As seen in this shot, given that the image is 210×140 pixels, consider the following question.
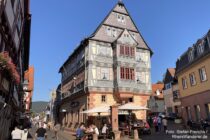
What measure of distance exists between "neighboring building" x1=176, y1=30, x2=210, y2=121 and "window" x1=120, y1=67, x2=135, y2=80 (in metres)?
5.68

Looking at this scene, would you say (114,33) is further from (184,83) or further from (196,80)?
(196,80)

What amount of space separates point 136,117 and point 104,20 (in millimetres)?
13555

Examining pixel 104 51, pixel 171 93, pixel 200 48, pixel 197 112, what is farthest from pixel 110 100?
pixel 171 93

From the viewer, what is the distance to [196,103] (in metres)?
22.5

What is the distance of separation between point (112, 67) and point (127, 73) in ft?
6.87

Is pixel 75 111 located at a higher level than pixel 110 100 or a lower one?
lower

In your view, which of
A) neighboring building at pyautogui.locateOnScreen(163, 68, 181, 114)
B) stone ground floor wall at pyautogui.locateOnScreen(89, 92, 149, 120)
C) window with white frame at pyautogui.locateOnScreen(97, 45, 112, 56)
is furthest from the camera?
neighboring building at pyautogui.locateOnScreen(163, 68, 181, 114)

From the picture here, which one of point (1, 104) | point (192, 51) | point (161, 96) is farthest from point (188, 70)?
point (161, 96)

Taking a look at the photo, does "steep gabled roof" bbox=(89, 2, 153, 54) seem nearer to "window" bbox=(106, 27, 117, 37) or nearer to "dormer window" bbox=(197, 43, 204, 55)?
"window" bbox=(106, 27, 117, 37)

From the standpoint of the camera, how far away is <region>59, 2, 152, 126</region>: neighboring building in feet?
87.3

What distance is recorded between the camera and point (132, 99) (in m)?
27.6

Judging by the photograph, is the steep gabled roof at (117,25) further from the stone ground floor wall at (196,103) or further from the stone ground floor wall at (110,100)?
the stone ground floor wall at (196,103)

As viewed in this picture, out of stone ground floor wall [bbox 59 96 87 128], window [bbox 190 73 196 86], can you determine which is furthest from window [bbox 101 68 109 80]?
window [bbox 190 73 196 86]

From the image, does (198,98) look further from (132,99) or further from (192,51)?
(132,99)
